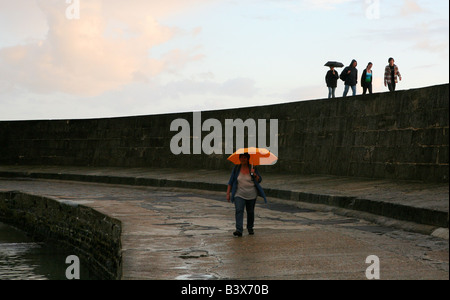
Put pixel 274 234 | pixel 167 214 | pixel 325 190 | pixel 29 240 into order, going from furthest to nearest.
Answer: pixel 29 240 → pixel 325 190 → pixel 167 214 → pixel 274 234

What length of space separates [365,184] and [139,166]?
39.2 feet

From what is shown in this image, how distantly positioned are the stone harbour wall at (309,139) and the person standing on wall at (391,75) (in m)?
2.78

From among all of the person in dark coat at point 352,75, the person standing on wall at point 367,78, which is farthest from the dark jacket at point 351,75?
the person standing on wall at point 367,78

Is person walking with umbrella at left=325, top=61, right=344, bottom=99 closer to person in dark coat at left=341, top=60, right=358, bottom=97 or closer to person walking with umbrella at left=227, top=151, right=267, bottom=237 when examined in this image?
person in dark coat at left=341, top=60, right=358, bottom=97

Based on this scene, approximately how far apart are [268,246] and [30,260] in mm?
8152

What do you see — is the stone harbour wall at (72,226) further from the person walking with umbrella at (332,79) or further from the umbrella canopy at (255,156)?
the person walking with umbrella at (332,79)

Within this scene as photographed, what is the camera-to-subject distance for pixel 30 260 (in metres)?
Answer: 15.2

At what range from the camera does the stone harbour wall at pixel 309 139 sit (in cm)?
1392

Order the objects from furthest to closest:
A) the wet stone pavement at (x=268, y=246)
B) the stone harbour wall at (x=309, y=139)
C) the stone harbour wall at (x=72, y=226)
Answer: the stone harbour wall at (x=309, y=139) < the stone harbour wall at (x=72, y=226) < the wet stone pavement at (x=268, y=246)

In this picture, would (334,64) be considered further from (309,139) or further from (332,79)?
(309,139)

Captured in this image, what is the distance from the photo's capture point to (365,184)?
1440 cm
